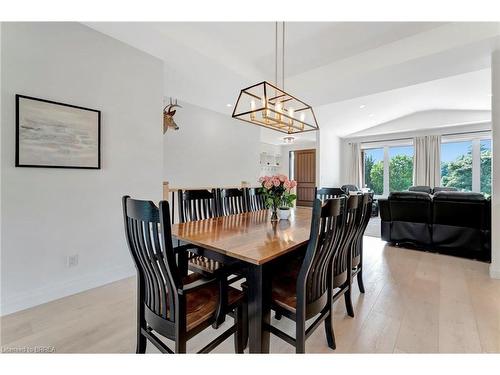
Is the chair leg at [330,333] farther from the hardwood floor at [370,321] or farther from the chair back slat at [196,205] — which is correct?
the chair back slat at [196,205]

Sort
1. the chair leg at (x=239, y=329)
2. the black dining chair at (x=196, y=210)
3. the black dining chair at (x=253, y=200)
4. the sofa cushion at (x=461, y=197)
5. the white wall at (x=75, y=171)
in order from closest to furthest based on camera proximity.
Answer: the chair leg at (x=239, y=329) → the black dining chair at (x=196, y=210) → the white wall at (x=75, y=171) → the black dining chair at (x=253, y=200) → the sofa cushion at (x=461, y=197)

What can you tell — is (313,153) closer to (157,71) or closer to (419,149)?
(419,149)

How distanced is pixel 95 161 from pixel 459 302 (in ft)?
12.0

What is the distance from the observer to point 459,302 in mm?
2133

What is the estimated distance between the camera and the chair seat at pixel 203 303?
1210 mm

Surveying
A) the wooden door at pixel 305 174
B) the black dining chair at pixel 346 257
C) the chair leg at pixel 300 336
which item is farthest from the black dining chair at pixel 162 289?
the wooden door at pixel 305 174

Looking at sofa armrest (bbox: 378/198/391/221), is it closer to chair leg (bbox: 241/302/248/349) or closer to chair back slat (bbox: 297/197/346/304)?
chair back slat (bbox: 297/197/346/304)

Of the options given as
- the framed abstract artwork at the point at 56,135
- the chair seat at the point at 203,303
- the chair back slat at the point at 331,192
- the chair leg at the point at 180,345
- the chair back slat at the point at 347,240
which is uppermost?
the framed abstract artwork at the point at 56,135

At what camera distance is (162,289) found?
1176mm

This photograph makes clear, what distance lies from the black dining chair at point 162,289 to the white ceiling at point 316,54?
2129 mm

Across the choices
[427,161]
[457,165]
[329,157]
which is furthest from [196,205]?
[457,165]

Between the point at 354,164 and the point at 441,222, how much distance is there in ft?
17.3

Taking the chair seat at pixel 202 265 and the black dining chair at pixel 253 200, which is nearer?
the chair seat at pixel 202 265

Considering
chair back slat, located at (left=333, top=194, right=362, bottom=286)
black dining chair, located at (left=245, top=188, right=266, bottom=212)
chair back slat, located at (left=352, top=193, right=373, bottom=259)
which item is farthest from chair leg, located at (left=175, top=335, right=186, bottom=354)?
black dining chair, located at (left=245, top=188, right=266, bottom=212)
